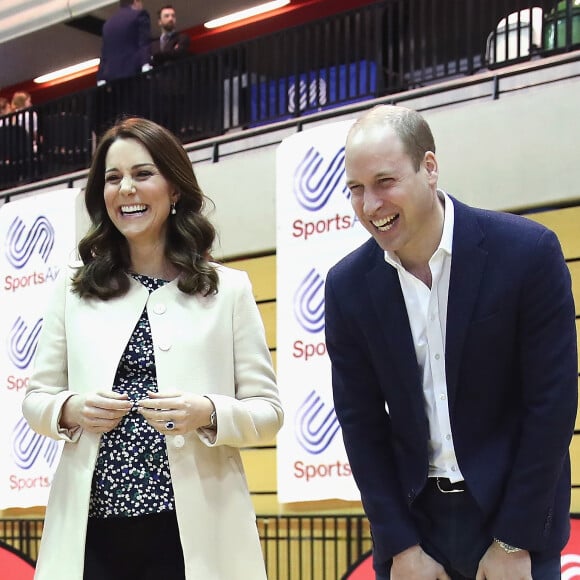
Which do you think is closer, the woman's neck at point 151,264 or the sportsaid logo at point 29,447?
the woman's neck at point 151,264

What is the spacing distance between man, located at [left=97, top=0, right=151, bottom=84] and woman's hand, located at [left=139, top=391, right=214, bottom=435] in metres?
7.95

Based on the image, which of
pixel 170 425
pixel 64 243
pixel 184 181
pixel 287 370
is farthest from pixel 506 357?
pixel 64 243

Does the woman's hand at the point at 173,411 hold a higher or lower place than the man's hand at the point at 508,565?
higher

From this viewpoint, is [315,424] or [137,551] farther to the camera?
[315,424]

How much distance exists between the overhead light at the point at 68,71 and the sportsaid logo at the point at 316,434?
8837mm

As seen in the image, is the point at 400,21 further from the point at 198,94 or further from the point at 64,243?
the point at 64,243

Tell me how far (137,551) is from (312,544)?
16.6 feet

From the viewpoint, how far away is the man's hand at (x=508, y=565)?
1.99m

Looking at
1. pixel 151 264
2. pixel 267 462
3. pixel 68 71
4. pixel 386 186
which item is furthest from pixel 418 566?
pixel 68 71

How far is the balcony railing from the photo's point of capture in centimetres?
736

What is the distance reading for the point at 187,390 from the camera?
7.88ft

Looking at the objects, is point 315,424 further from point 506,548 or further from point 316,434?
point 506,548

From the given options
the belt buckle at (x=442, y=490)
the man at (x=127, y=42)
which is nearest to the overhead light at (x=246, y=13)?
the man at (x=127, y=42)

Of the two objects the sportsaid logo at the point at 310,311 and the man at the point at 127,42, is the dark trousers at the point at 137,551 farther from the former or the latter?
the man at the point at 127,42
